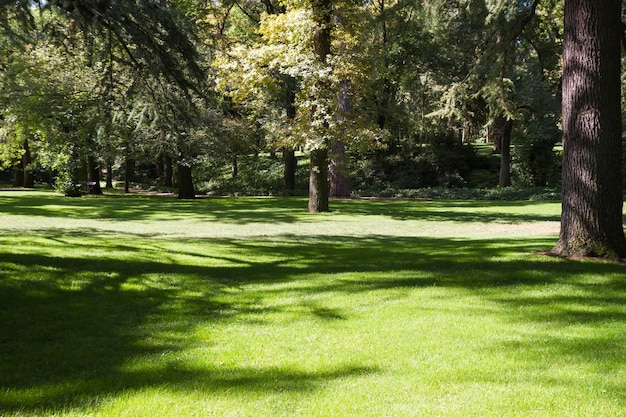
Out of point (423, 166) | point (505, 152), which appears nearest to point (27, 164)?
point (423, 166)

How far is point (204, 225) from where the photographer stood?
18297 mm

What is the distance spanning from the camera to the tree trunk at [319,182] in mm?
21688

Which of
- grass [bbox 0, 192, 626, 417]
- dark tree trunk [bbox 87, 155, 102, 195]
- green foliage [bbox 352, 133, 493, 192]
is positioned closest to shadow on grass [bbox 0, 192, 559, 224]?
dark tree trunk [bbox 87, 155, 102, 195]

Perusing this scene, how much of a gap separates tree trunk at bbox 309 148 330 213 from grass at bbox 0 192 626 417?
348 inches

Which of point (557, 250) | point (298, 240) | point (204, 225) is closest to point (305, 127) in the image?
point (204, 225)

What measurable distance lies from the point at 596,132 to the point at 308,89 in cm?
1248

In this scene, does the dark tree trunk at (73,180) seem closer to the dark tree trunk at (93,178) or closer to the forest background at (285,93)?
the forest background at (285,93)

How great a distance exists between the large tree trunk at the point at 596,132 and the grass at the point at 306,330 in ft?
2.47

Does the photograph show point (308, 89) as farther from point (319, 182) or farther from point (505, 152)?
point (505, 152)

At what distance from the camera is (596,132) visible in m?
9.52

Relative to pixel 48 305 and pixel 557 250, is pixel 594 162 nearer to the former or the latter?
pixel 557 250

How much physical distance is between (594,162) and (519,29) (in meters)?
3.50

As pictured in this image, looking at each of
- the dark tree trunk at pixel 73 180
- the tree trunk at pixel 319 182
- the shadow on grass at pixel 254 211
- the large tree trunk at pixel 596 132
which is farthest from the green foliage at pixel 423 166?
the large tree trunk at pixel 596 132

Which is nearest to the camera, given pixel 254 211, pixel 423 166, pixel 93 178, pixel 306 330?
pixel 306 330
